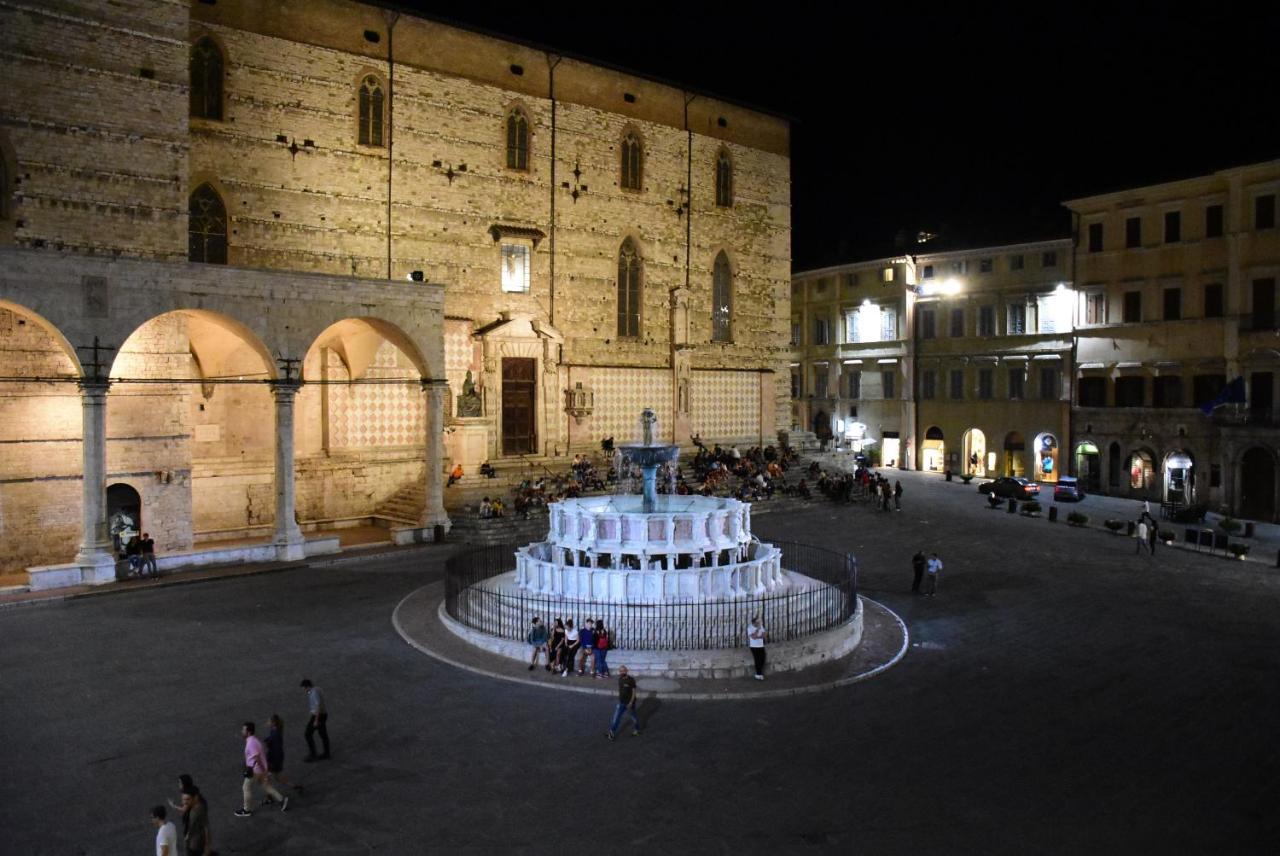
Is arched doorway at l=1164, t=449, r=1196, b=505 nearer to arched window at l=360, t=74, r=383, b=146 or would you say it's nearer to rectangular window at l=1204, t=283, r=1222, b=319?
rectangular window at l=1204, t=283, r=1222, b=319

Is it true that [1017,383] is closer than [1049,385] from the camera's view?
No

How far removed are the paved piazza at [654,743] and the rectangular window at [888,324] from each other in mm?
30440

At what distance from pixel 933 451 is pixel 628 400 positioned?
19276mm

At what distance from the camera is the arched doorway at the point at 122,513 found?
71.5ft

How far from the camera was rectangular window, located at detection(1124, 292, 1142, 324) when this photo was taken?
1445 inches

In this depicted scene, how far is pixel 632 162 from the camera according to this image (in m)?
35.0

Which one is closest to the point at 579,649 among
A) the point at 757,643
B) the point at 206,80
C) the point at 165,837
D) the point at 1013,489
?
the point at 757,643

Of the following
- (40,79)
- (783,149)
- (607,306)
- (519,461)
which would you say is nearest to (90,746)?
(40,79)

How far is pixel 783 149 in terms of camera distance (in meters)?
40.4

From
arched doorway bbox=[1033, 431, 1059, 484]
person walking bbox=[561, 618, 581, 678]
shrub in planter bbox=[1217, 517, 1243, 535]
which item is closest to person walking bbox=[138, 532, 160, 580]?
person walking bbox=[561, 618, 581, 678]

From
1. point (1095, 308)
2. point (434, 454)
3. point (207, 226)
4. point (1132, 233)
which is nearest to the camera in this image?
point (207, 226)

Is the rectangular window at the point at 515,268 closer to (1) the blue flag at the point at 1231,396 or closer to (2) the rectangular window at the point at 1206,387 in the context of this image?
(1) the blue flag at the point at 1231,396

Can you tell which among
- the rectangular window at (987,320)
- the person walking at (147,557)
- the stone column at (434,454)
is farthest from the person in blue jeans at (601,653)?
the rectangular window at (987,320)

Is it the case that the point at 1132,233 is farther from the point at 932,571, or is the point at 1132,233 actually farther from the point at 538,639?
the point at 538,639
